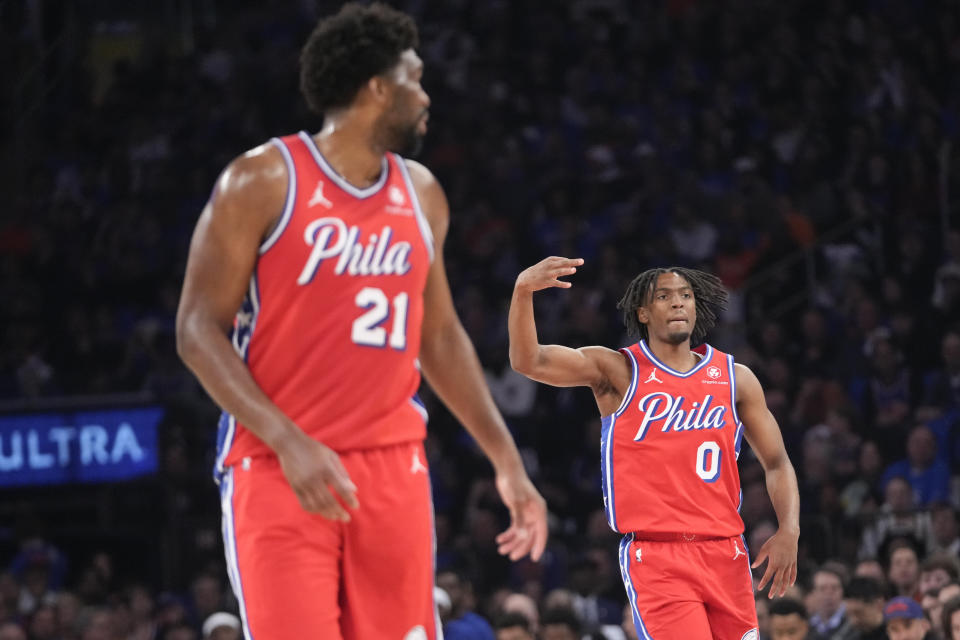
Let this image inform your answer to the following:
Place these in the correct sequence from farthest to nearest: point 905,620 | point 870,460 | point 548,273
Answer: point 870,460
point 905,620
point 548,273

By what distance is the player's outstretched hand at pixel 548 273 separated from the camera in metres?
4.69

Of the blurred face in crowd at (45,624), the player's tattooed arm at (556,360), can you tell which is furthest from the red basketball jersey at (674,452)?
the blurred face in crowd at (45,624)

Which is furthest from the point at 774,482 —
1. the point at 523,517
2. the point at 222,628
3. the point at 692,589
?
the point at 222,628

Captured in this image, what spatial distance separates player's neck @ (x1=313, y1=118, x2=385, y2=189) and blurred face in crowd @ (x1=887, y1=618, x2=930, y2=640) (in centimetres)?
510

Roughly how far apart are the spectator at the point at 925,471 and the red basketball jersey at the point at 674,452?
4.18 m

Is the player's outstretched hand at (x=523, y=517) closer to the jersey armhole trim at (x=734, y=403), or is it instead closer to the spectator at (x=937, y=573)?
the jersey armhole trim at (x=734, y=403)

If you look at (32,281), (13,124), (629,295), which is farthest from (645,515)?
(13,124)

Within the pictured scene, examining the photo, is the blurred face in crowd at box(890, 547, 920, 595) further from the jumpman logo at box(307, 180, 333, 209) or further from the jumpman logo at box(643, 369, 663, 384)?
the jumpman logo at box(307, 180, 333, 209)

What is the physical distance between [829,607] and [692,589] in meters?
2.87

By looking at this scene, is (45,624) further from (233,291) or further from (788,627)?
(233,291)

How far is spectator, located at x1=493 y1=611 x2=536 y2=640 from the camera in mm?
8211

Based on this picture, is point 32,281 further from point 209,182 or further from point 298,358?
point 298,358

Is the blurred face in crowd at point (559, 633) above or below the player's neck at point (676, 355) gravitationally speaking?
below

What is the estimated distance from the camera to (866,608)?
8.15 meters
